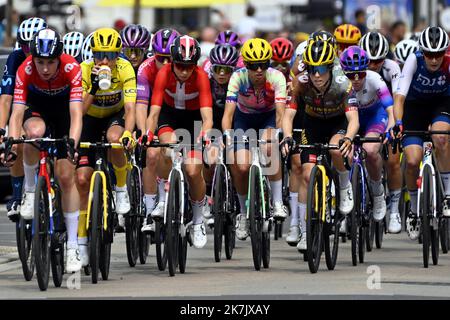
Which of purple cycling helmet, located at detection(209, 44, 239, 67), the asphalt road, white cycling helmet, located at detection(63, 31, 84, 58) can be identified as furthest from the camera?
white cycling helmet, located at detection(63, 31, 84, 58)

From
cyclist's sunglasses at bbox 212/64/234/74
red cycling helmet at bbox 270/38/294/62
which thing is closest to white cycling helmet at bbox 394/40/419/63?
red cycling helmet at bbox 270/38/294/62

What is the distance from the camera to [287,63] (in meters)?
19.3

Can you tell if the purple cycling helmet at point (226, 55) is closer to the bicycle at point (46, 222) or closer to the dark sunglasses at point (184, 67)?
the dark sunglasses at point (184, 67)

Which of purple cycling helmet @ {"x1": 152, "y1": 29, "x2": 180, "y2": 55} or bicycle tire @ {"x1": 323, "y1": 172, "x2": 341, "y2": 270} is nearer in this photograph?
bicycle tire @ {"x1": 323, "y1": 172, "x2": 341, "y2": 270}

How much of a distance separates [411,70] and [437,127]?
593 mm

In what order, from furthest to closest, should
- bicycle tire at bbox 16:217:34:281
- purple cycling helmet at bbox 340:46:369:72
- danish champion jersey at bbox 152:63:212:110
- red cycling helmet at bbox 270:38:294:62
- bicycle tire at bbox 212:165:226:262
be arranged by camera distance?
red cycling helmet at bbox 270:38:294:62 < purple cycling helmet at bbox 340:46:369:72 < bicycle tire at bbox 212:165:226:262 < danish champion jersey at bbox 152:63:212:110 < bicycle tire at bbox 16:217:34:281

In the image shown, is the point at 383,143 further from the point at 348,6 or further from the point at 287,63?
the point at 348,6

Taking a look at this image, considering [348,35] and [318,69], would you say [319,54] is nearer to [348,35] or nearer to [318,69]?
[318,69]

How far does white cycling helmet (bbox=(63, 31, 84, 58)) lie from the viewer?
1716 cm

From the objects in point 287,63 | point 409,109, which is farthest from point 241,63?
point 409,109

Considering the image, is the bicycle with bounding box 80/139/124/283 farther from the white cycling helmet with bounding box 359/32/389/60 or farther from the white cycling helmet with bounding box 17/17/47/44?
the white cycling helmet with bounding box 359/32/389/60

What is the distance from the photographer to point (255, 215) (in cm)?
1491

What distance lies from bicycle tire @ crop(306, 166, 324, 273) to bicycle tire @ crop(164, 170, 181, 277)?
3.71 feet

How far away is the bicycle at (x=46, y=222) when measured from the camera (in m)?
13.1
